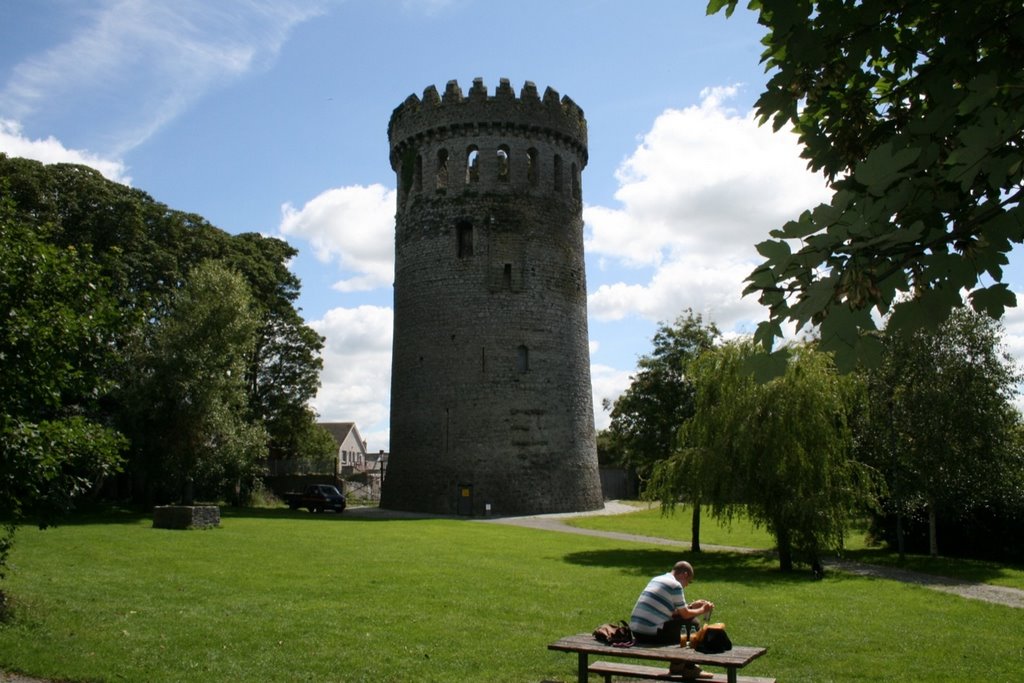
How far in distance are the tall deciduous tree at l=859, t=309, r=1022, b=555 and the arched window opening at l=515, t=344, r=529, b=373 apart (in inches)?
591

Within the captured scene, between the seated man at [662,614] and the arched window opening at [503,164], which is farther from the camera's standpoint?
the arched window opening at [503,164]

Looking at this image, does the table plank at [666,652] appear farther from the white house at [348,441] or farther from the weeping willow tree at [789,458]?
the white house at [348,441]

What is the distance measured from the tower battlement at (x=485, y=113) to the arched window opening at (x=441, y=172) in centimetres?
87

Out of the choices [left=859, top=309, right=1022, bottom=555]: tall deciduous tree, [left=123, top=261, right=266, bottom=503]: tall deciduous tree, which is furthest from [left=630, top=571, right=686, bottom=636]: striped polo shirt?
[left=123, top=261, right=266, bottom=503]: tall deciduous tree

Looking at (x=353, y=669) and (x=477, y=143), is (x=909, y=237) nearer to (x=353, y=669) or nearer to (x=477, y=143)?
(x=353, y=669)

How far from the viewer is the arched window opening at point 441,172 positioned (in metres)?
35.7

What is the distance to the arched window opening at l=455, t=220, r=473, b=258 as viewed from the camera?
34.8 m

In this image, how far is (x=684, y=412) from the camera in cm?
4038

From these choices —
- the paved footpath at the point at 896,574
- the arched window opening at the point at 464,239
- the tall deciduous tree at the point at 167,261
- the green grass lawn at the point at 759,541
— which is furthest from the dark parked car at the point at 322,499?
the arched window opening at the point at 464,239

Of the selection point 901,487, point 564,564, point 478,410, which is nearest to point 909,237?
point 564,564

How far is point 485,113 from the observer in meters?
34.9

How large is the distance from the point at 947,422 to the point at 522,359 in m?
16.8

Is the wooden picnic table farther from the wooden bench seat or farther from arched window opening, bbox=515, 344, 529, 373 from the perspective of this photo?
arched window opening, bbox=515, 344, 529, 373

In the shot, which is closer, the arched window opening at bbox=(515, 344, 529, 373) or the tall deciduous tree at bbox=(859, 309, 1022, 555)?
the tall deciduous tree at bbox=(859, 309, 1022, 555)
